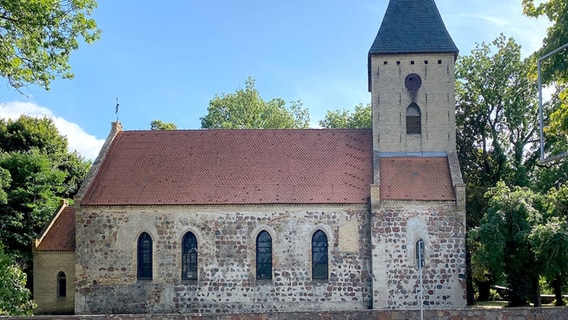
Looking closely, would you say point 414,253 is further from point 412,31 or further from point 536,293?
point 412,31

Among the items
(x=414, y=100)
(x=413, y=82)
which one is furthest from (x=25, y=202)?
(x=413, y=82)

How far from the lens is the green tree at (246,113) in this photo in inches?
2041

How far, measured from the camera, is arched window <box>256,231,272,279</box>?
27891mm

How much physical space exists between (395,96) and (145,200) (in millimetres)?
13264

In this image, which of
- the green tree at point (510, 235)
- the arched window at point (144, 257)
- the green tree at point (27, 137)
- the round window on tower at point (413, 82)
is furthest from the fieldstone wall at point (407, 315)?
the green tree at point (27, 137)

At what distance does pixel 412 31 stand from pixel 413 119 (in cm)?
445

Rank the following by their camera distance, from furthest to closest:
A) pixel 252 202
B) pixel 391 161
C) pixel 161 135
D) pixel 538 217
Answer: pixel 161 135, pixel 391 161, pixel 252 202, pixel 538 217

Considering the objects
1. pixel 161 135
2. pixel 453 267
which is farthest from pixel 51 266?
pixel 453 267

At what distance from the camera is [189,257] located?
28219 mm

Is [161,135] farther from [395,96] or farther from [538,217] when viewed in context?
[538,217]

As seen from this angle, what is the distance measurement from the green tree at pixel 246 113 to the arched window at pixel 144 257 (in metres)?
23.6

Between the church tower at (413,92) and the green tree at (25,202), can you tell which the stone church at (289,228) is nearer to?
the church tower at (413,92)

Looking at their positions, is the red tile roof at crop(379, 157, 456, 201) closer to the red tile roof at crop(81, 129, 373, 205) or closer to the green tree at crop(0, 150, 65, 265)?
the red tile roof at crop(81, 129, 373, 205)

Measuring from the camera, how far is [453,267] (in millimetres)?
27406
